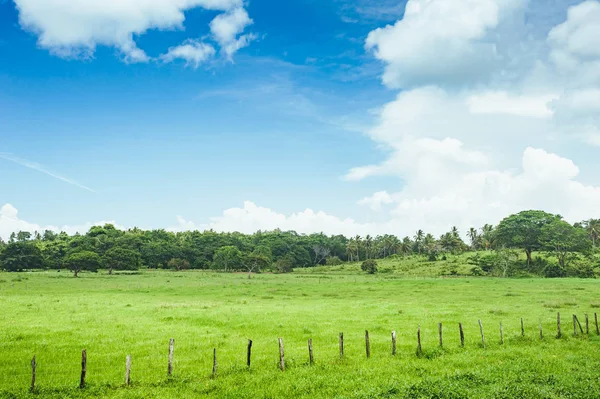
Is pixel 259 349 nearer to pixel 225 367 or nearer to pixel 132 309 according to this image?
pixel 225 367

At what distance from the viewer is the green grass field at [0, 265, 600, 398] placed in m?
17.8

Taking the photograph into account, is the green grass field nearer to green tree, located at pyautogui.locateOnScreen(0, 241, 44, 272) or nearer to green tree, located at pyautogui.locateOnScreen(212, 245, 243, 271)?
green tree, located at pyautogui.locateOnScreen(212, 245, 243, 271)

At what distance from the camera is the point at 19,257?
113 metres

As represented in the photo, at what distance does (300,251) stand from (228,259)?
175 feet

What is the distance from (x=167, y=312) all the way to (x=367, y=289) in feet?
125

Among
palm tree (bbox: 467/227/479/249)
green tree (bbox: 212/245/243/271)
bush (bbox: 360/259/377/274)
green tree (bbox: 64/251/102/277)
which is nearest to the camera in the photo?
green tree (bbox: 64/251/102/277)

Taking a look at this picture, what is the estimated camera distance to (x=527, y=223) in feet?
385

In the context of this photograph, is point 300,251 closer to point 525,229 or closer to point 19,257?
point 525,229

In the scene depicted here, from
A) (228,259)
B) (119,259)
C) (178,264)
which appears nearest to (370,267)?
(228,259)

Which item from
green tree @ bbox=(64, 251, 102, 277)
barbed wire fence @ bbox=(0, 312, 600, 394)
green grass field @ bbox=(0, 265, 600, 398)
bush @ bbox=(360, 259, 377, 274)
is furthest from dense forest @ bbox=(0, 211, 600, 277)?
barbed wire fence @ bbox=(0, 312, 600, 394)

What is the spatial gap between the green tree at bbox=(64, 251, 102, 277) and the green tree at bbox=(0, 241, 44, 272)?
2255 cm

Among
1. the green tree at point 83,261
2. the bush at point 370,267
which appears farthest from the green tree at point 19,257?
the bush at point 370,267

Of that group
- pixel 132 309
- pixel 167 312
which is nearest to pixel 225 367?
pixel 167 312

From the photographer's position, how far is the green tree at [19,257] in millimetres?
111750
